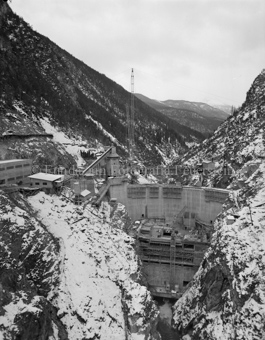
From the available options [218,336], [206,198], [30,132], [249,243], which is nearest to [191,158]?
[206,198]

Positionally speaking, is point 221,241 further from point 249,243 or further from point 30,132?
point 30,132

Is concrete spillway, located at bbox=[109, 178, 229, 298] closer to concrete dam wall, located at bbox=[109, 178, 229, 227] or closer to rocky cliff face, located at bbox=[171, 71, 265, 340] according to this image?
concrete dam wall, located at bbox=[109, 178, 229, 227]

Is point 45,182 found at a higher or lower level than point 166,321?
higher

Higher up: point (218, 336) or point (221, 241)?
point (221, 241)

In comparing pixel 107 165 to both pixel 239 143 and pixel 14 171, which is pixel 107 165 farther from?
pixel 239 143

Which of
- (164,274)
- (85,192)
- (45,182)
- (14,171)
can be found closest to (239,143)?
(164,274)

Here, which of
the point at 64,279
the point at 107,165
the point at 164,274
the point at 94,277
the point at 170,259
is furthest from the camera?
the point at 107,165

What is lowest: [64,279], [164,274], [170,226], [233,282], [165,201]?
[164,274]
